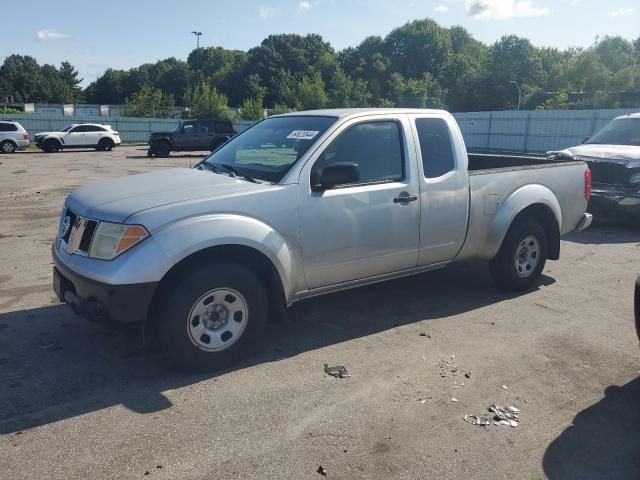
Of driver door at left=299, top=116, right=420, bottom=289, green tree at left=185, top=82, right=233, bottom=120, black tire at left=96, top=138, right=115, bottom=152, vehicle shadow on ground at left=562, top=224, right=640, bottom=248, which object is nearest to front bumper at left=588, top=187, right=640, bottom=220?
vehicle shadow on ground at left=562, top=224, right=640, bottom=248

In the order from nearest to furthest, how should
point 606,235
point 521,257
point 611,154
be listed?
point 521,257 → point 606,235 → point 611,154

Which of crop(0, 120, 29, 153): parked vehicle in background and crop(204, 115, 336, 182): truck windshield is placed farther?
crop(0, 120, 29, 153): parked vehicle in background

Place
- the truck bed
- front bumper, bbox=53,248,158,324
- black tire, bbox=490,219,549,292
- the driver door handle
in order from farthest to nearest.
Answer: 1. the truck bed
2. black tire, bbox=490,219,549,292
3. the driver door handle
4. front bumper, bbox=53,248,158,324

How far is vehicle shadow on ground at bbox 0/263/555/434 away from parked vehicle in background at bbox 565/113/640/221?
3417 mm

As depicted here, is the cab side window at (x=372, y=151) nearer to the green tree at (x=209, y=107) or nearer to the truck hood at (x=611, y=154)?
the truck hood at (x=611, y=154)

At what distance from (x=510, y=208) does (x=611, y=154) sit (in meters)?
4.98

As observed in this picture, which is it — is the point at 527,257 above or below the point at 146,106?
below

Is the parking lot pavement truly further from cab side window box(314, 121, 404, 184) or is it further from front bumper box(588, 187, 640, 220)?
front bumper box(588, 187, 640, 220)

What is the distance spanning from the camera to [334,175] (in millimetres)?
4207

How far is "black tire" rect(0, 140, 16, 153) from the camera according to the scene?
27.5 m

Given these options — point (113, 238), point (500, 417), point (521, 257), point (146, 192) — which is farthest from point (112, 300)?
point (521, 257)

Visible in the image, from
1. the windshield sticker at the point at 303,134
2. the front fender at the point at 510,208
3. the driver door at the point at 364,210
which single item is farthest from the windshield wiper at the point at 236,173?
the front fender at the point at 510,208

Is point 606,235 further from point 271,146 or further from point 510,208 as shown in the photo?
point 271,146

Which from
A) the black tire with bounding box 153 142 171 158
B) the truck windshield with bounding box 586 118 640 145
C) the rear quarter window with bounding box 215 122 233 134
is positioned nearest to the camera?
the truck windshield with bounding box 586 118 640 145
